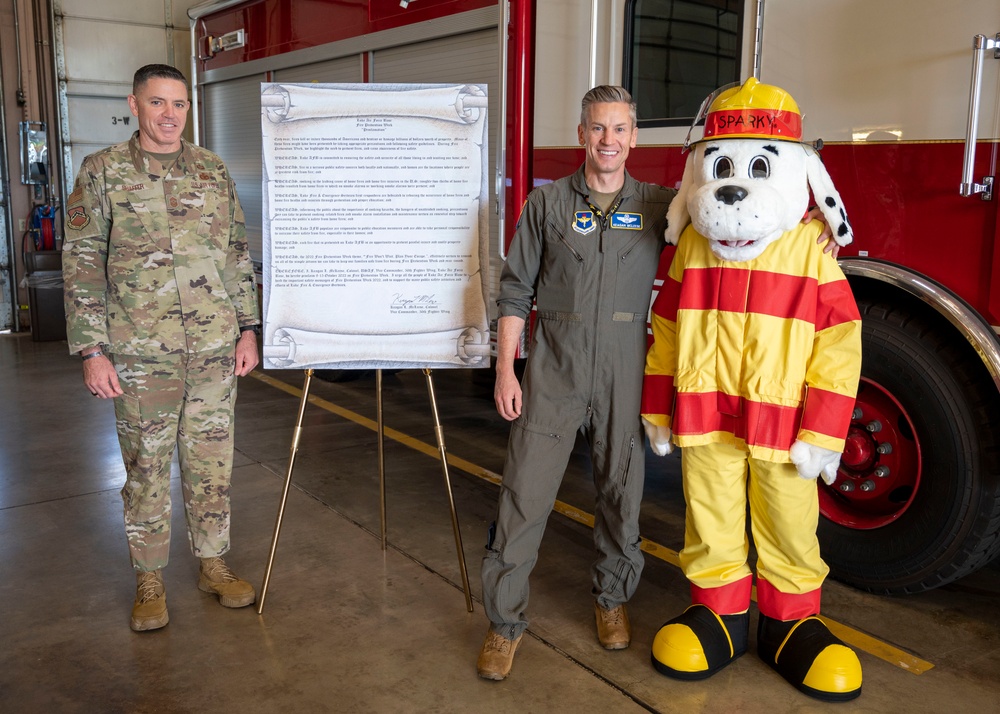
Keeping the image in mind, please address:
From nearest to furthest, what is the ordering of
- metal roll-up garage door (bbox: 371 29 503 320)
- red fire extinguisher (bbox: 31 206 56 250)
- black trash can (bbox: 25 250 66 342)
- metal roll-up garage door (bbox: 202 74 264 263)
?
metal roll-up garage door (bbox: 371 29 503 320) < metal roll-up garage door (bbox: 202 74 264 263) < black trash can (bbox: 25 250 66 342) < red fire extinguisher (bbox: 31 206 56 250)

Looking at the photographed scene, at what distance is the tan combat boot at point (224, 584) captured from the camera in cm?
329

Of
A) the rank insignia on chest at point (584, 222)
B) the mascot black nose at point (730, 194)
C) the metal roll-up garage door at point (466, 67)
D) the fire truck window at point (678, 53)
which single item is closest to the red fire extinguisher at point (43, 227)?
the metal roll-up garage door at point (466, 67)

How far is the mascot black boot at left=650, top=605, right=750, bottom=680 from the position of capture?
9.09 ft

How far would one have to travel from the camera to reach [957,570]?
317cm

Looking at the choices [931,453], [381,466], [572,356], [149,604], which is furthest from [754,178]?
[149,604]

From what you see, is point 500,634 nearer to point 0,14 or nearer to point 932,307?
point 932,307

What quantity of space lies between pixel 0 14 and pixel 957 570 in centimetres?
970

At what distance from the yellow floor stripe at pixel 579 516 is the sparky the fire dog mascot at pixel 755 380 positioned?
0.35 metres

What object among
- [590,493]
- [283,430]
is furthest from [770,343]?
[283,430]

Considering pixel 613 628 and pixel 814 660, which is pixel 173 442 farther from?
pixel 814 660

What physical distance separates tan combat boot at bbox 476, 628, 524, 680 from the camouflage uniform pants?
1113 millimetres

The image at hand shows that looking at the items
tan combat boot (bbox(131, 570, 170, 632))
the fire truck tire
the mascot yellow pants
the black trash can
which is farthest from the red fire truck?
the black trash can

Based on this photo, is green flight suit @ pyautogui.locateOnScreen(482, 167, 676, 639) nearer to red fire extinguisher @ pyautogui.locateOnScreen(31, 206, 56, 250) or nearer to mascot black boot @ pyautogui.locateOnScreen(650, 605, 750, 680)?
mascot black boot @ pyautogui.locateOnScreen(650, 605, 750, 680)

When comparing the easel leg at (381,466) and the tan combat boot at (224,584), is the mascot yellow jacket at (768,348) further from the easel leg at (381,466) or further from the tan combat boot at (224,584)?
the tan combat boot at (224,584)
